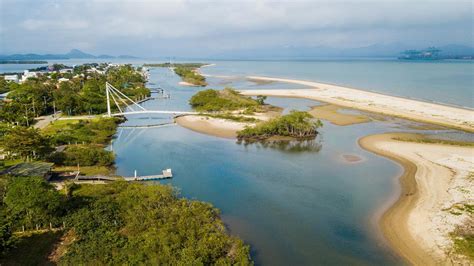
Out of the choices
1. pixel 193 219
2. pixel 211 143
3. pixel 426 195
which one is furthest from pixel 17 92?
pixel 426 195

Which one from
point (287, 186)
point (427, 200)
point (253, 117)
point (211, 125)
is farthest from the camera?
point (253, 117)

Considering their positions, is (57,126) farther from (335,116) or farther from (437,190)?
(437,190)

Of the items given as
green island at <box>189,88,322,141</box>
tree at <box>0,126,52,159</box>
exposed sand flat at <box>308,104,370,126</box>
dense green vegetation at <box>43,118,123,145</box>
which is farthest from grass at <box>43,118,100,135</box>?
exposed sand flat at <box>308,104,370,126</box>

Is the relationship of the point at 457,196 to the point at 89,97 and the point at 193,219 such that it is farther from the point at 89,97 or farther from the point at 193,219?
the point at 89,97

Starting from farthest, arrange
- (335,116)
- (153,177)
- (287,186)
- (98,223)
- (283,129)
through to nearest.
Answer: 1. (335,116)
2. (283,129)
3. (153,177)
4. (287,186)
5. (98,223)

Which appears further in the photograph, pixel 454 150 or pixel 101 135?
pixel 101 135

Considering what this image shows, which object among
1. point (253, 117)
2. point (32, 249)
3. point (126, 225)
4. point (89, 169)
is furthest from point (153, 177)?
point (253, 117)

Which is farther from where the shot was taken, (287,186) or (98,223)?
(287,186)

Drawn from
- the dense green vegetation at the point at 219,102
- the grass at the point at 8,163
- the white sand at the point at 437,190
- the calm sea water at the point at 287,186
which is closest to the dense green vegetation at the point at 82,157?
the calm sea water at the point at 287,186
